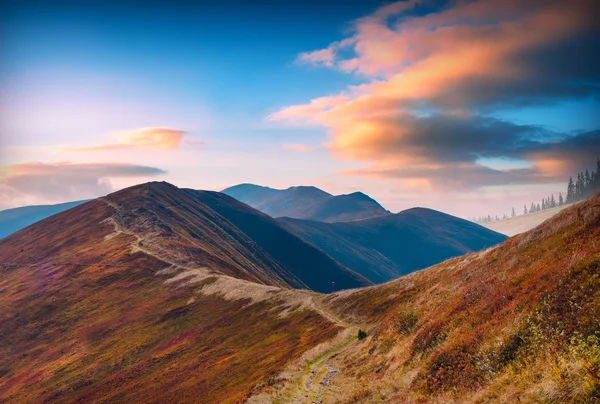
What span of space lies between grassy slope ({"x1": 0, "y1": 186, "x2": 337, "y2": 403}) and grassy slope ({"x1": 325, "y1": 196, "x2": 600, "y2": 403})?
818 inches

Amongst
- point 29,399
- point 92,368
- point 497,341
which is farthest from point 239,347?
point 497,341

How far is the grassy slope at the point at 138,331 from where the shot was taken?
6488 centimetres

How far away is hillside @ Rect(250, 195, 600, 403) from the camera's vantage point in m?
20.0

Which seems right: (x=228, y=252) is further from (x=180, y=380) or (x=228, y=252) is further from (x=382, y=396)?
(x=382, y=396)

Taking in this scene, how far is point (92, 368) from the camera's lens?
89.5 m

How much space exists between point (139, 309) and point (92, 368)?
83.3 feet

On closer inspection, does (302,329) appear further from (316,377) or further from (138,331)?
(138,331)

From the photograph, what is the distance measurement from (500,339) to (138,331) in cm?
9782

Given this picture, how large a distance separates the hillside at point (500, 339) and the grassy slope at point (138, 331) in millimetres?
18154

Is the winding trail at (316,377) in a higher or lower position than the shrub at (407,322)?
lower

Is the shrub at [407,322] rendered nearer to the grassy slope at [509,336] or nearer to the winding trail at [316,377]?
the grassy slope at [509,336]

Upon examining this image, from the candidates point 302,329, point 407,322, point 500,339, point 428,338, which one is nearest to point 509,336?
point 500,339

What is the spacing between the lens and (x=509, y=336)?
24484 mm

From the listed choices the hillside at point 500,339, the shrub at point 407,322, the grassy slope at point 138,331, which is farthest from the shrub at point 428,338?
the grassy slope at point 138,331
